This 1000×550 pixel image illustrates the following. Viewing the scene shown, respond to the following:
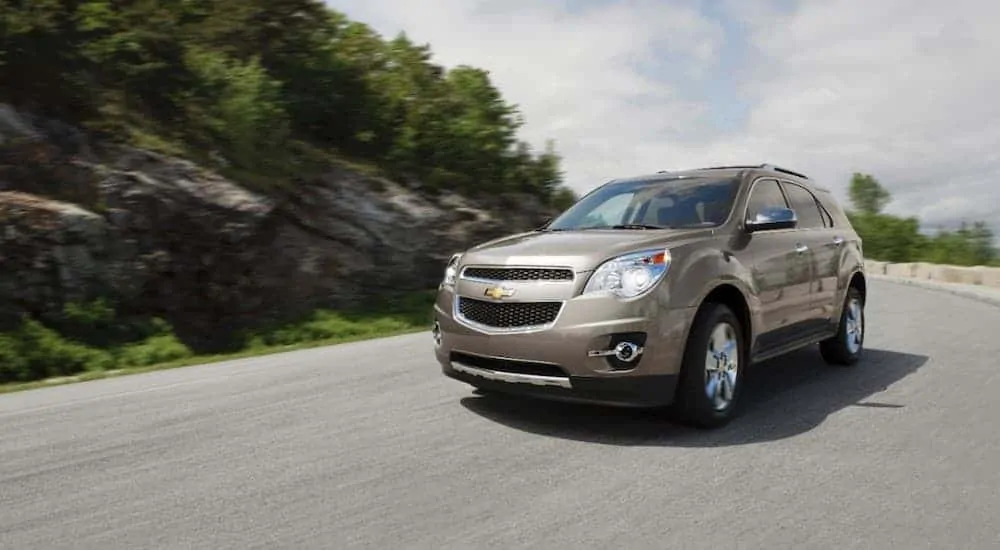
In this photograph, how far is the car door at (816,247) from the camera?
23.7 feet

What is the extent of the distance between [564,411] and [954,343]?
5.91 m

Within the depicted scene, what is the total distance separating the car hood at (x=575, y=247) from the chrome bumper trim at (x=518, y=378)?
709mm

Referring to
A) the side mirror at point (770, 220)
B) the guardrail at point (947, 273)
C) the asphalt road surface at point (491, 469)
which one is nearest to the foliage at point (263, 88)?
the asphalt road surface at point (491, 469)

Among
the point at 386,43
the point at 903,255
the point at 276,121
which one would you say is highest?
the point at 386,43

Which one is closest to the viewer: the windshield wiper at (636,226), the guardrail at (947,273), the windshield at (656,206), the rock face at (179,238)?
the windshield wiper at (636,226)

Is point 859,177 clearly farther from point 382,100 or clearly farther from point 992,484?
point 992,484

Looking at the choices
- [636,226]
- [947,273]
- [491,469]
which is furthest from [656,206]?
[947,273]

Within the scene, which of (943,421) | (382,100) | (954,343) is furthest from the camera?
(382,100)

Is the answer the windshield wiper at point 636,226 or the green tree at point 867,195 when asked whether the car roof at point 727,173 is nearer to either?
the windshield wiper at point 636,226

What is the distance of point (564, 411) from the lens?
6.14m

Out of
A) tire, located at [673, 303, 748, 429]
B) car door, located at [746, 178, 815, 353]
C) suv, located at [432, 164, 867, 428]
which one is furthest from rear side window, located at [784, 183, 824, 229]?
tire, located at [673, 303, 748, 429]

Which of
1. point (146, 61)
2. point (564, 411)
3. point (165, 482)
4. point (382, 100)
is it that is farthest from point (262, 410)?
point (382, 100)

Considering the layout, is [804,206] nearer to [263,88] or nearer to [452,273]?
[452,273]

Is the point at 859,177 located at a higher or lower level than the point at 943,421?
higher
